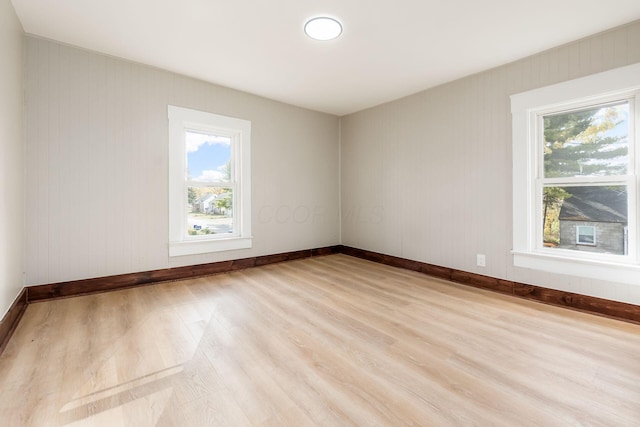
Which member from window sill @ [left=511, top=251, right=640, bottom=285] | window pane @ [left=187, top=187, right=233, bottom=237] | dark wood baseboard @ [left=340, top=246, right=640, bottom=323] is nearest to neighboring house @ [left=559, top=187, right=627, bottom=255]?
window sill @ [left=511, top=251, right=640, bottom=285]

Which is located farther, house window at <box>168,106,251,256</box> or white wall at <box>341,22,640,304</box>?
house window at <box>168,106,251,256</box>

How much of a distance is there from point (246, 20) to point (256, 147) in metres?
1.90

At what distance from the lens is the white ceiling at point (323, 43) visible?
217 centimetres

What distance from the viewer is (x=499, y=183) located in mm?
3102

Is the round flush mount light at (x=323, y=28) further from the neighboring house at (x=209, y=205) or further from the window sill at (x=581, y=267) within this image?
the window sill at (x=581, y=267)

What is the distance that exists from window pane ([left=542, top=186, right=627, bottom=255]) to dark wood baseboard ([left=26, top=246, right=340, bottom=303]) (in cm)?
331

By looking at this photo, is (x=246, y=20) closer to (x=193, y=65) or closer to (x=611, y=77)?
(x=193, y=65)

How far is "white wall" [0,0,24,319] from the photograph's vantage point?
1.96 metres

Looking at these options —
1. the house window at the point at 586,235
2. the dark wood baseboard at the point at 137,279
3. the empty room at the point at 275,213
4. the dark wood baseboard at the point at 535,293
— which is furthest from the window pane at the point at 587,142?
the dark wood baseboard at the point at 137,279

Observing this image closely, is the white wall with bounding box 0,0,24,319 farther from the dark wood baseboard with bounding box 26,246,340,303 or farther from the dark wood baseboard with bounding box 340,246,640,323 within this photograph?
the dark wood baseboard with bounding box 340,246,640,323

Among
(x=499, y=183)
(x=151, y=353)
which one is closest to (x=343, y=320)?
(x=151, y=353)

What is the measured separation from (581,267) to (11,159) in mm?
4835

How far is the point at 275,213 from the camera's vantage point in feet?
14.2

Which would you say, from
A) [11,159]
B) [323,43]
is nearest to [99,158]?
[11,159]
